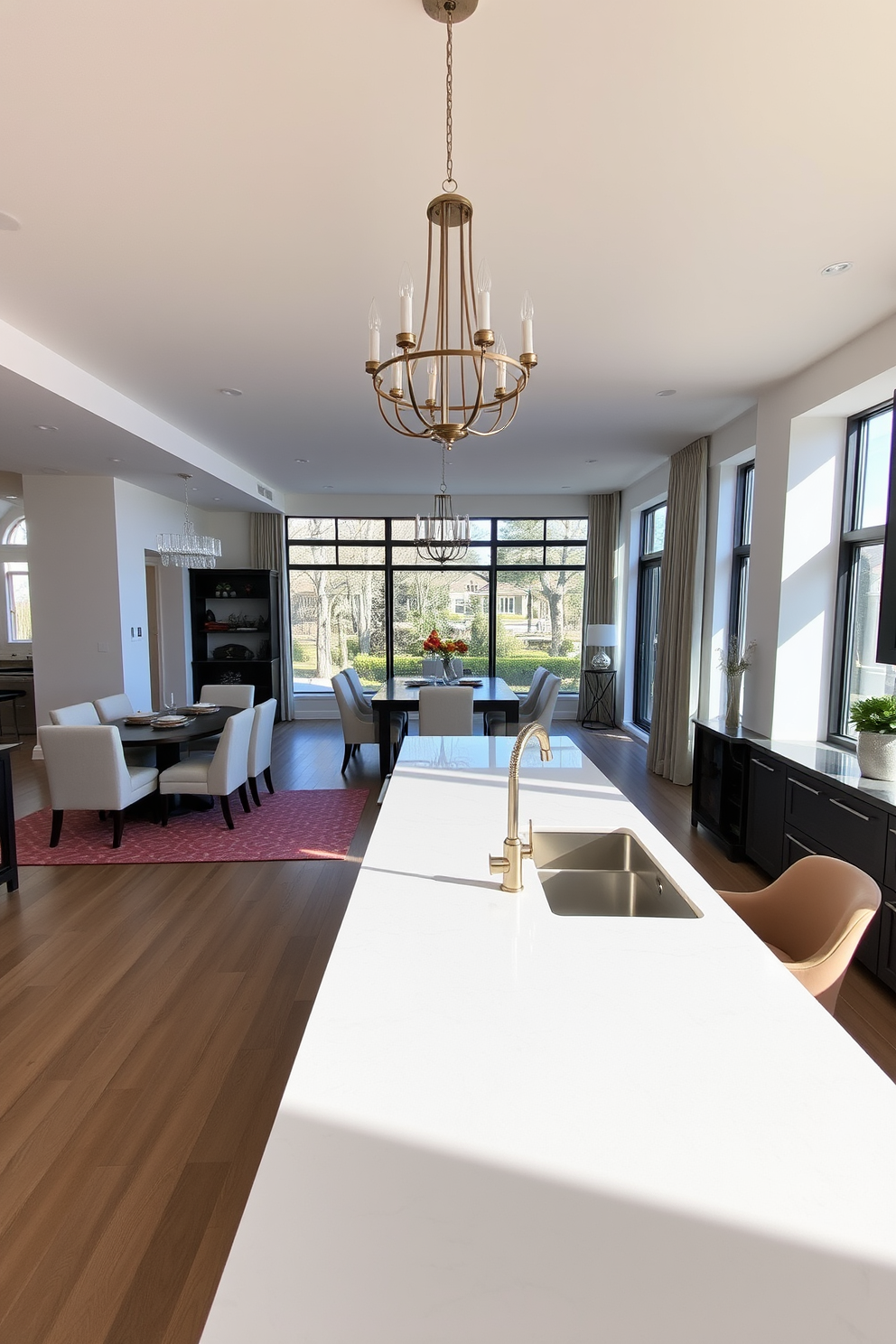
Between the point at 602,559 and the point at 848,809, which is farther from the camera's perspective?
the point at 602,559

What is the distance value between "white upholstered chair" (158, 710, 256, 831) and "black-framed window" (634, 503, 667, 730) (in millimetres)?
4989

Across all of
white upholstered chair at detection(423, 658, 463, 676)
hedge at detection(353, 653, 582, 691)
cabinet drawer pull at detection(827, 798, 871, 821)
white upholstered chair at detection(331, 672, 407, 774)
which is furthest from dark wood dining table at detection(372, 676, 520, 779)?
hedge at detection(353, 653, 582, 691)

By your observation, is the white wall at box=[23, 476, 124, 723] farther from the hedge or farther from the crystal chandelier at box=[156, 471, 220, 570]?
the hedge

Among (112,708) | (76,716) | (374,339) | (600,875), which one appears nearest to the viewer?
(374,339)

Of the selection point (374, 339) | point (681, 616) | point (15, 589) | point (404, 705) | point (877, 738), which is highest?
point (374, 339)

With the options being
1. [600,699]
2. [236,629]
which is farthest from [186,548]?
[600,699]

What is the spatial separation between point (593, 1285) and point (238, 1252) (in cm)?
37

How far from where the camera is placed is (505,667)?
9.56 metres

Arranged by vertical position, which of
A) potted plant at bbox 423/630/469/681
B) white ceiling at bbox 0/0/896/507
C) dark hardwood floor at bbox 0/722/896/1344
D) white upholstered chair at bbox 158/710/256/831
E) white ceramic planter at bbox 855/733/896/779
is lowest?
dark hardwood floor at bbox 0/722/896/1344

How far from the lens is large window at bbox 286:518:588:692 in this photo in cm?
933

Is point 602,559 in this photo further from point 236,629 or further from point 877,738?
point 877,738

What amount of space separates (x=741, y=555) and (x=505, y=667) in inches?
173

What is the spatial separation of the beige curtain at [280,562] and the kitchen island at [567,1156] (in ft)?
26.3

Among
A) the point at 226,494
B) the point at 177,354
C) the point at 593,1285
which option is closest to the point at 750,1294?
the point at 593,1285
